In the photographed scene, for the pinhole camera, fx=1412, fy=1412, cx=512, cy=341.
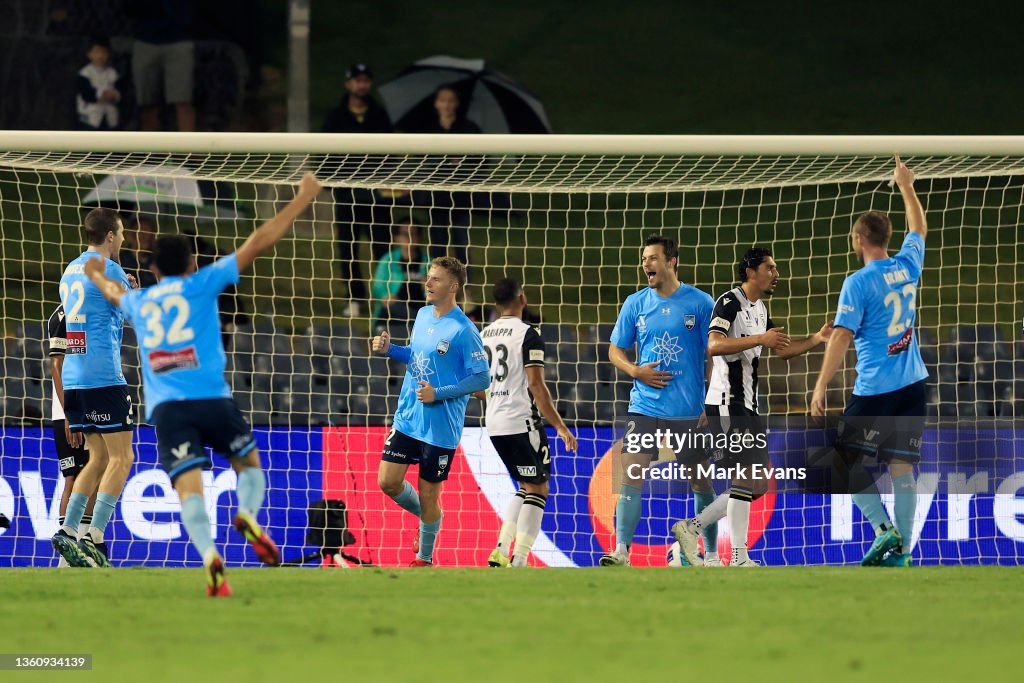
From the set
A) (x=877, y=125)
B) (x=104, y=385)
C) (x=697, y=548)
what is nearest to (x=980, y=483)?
(x=697, y=548)

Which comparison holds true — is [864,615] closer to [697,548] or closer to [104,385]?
[697,548]

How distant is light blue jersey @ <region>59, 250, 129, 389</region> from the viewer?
8.62 metres

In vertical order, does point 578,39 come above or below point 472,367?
above

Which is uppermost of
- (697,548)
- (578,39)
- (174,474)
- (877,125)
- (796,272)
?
(578,39)

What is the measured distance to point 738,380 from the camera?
8.98m

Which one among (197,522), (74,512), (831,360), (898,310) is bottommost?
(74,512)

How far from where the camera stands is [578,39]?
70.8 ft

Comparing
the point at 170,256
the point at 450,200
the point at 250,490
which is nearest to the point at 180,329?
the point at 170,256

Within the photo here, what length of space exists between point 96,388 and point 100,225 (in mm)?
995

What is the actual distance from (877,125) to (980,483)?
Result: 35.1ft

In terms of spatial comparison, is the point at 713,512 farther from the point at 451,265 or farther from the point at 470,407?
the point at 470,407

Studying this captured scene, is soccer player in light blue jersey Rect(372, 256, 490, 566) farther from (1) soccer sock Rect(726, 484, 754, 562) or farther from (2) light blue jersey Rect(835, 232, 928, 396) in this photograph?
(2) light blue jersey Rect(835, 232, 928, 396)

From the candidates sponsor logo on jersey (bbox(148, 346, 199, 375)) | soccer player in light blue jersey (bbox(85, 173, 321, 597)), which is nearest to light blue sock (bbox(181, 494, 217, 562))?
soccer player in light blue jersey (bbox(85, 173, 321, 597))

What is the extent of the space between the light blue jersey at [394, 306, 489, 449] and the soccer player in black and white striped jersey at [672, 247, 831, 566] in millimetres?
1500
